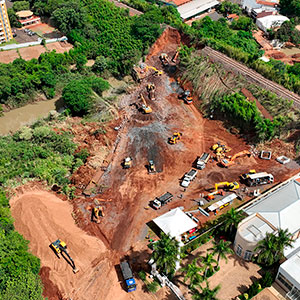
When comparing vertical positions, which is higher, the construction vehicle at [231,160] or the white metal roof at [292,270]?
the white metal roof at [292,270]

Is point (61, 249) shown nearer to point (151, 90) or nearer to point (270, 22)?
point (151, 90)

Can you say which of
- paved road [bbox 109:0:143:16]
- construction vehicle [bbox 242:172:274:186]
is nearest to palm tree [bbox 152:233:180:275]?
construction vehicle [bbox 242:172:274:186]

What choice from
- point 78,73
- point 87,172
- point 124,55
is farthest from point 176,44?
point 87,172

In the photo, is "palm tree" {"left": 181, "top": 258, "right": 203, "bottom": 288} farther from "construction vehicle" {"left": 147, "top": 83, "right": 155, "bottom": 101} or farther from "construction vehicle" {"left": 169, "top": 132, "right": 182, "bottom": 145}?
"construction vehicle" {"left": 147, "top": 83, "right": 155, "bottom": 101}

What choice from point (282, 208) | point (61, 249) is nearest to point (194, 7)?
point (282, 208)

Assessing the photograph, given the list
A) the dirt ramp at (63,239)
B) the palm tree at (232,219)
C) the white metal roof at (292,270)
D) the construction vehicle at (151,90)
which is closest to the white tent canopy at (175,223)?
the palm tree at (232,219)

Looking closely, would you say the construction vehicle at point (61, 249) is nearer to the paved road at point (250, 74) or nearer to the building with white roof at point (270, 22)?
the paved road at point (250, 74)
